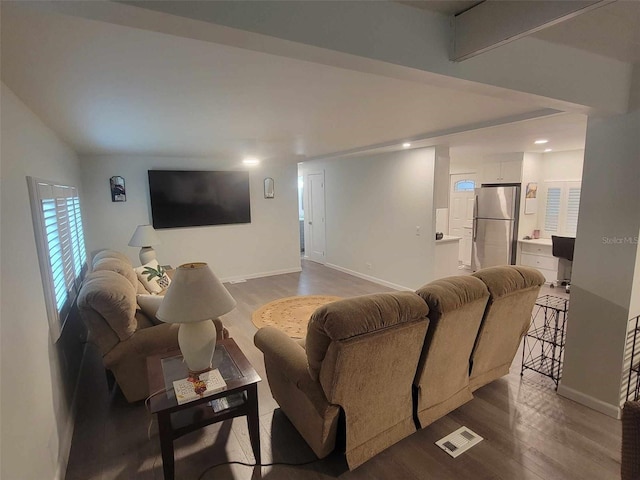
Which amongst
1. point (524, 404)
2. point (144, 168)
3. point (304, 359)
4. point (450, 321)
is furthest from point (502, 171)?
point (144, 168)

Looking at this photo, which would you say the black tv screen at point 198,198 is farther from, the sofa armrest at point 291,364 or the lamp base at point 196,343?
the lamp base at point 196,343

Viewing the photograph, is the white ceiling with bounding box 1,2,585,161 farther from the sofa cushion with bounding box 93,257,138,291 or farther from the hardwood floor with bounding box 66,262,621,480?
the hardwood floor with bounding box 66,262,621,480

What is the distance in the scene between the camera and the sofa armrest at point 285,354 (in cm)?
189

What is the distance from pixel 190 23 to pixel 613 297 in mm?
2984

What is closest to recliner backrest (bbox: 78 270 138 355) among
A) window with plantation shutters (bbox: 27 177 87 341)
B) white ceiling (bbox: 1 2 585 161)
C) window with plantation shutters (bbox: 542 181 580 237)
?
window with plantation shutters (bbox: 27 177 87 341)

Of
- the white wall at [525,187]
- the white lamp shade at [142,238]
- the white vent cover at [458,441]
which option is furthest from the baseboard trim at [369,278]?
the white lamp shade at [142,238]

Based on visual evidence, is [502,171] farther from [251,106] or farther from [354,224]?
[251,106]

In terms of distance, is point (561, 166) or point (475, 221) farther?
point (475, 221)

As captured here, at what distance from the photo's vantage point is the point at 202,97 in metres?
2.32

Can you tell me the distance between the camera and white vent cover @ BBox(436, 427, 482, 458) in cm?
206

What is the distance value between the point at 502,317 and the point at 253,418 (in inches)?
70.9

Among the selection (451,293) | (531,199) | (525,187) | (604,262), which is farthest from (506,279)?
(531,199)

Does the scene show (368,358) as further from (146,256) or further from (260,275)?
(260,275)

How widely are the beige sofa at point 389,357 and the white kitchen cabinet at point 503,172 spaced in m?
4.17
